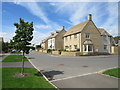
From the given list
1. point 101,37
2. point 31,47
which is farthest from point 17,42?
point 101,37

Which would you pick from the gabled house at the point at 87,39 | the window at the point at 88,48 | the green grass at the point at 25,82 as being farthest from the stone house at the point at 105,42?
the green grass at the point at 25,82

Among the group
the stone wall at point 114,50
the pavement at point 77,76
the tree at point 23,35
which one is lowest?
the pavement at point 77,76

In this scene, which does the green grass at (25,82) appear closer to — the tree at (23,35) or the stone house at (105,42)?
the tree at (23,35)

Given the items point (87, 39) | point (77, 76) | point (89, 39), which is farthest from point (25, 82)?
point (89, 39)

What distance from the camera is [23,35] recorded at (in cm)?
862

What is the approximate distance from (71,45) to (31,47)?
2879 cm

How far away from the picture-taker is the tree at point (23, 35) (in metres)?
8.53

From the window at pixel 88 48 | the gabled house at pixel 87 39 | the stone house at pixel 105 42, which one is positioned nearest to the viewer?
the window at pixel 88 48

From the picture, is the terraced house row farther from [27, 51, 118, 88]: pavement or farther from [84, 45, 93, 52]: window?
[27, 51, 118, 88]: pavement

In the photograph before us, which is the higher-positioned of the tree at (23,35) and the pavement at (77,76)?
the tree at (23,35)

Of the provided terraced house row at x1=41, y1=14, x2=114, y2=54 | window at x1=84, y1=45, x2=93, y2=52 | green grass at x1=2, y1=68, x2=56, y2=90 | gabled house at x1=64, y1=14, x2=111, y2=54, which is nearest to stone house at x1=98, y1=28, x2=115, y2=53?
terraced house row at x1=41, y1=14, x2=114, y2=54

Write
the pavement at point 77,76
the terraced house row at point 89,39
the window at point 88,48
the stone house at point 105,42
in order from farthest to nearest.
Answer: the stone house at point 105,42 < the terraced house row at point 89,39 < the window at point 88,48 < the pavement at point 77,76

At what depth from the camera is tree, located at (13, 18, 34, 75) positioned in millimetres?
8531

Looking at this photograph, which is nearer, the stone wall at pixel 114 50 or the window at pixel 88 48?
the window at pixel 88 48
